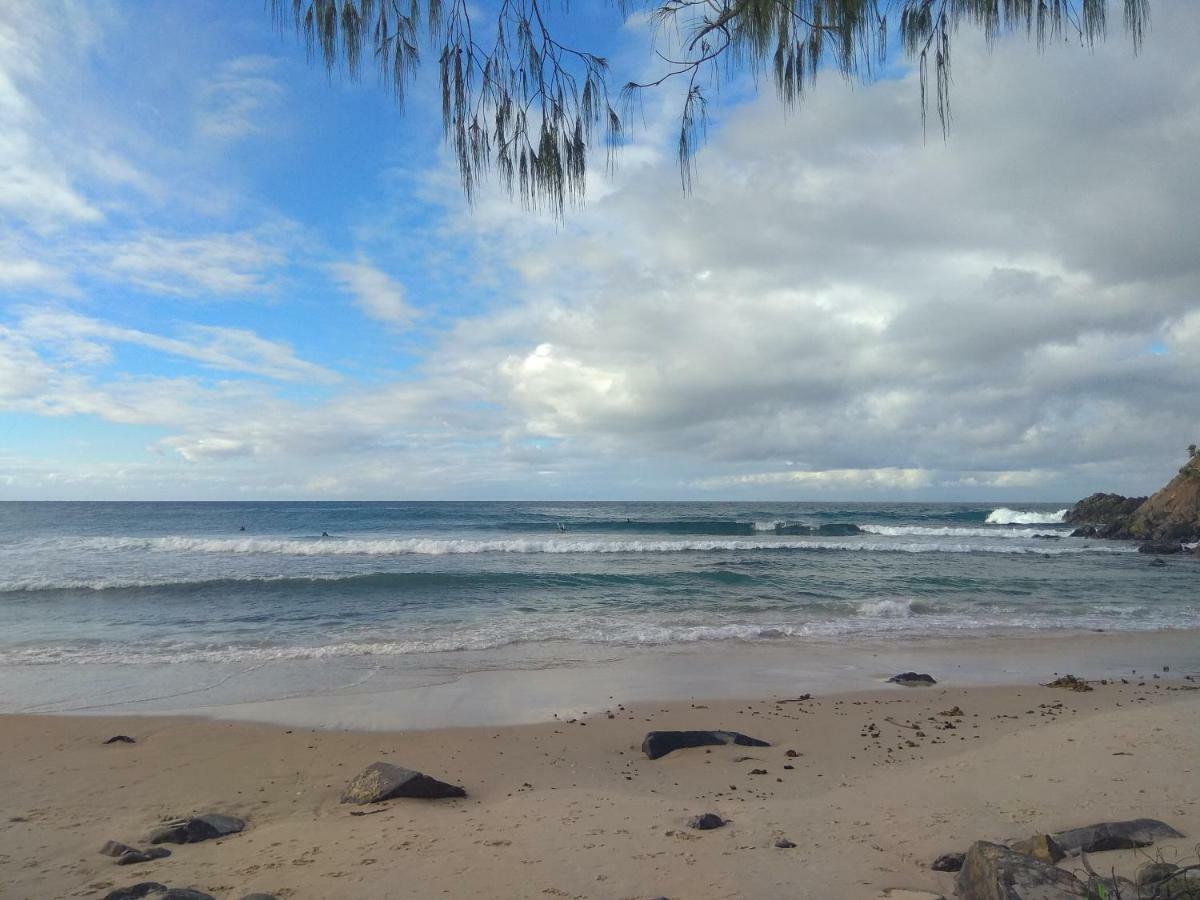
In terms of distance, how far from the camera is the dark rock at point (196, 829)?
4676mm

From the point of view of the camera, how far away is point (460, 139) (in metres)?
3.71

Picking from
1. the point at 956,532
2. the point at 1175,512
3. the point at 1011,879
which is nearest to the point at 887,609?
the point at 1011,879

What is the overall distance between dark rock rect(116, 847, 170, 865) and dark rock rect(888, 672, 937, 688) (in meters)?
8.42

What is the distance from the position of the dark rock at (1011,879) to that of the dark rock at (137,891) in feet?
13.5

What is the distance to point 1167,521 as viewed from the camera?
35.0m

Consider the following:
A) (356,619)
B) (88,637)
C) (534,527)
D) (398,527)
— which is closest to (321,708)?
(356,619)

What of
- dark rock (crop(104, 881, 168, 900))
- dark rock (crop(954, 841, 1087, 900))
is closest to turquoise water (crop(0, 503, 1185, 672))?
dark rock (crop(104, 881, 168, 900))

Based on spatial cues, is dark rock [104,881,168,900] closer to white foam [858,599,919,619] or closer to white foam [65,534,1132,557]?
white foam [858,599,919,619]

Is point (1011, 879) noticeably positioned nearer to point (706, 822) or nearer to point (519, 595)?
point (706, 822)

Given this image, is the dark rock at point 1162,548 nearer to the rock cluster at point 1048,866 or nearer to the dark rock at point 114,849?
the rock cluster at point 1048,866

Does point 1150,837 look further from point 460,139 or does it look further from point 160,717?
point 160,717

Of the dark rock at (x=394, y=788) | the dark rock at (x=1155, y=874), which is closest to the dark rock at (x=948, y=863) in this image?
the dark rock at (x=1155, y=874)

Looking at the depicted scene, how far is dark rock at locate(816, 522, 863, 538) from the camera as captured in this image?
144ft

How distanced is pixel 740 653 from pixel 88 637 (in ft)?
38.8
